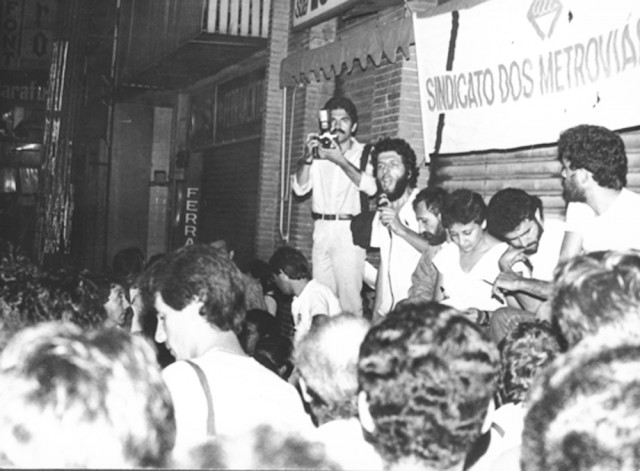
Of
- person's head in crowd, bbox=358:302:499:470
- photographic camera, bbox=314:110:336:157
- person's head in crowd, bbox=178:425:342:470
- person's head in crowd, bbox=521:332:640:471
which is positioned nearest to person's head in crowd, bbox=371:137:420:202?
photographic camera, bbox=314:110:336:157

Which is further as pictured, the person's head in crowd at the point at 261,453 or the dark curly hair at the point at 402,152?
the dark curly hair at the point at 402,152

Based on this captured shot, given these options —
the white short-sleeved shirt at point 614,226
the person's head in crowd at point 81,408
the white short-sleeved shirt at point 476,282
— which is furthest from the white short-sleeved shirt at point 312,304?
the person's head in crowd at point 81,408

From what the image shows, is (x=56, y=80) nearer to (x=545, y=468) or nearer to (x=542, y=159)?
(x=542, y=159)

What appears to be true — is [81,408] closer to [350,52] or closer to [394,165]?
[394,165]

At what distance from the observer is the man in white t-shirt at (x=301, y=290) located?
7791 mm

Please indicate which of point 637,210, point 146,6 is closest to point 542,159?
point 637,210

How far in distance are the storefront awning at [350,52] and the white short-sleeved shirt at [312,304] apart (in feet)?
7.88

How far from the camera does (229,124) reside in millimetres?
16188

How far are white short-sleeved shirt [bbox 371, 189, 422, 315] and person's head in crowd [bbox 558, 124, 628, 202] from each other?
2.06 metres

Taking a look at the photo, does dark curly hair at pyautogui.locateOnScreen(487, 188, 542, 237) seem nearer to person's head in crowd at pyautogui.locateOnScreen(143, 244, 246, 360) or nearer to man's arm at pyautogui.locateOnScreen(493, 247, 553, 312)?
man's arm at pyautogui.locateOnScreen(493, 247, 553, 312)

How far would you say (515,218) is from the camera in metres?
5.73

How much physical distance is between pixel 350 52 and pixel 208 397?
22.7ft

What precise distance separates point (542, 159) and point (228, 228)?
29.7 ft

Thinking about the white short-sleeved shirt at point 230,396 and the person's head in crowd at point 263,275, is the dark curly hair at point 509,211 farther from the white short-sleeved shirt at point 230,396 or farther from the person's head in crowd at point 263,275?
the person's head in crowd at point 263,275
